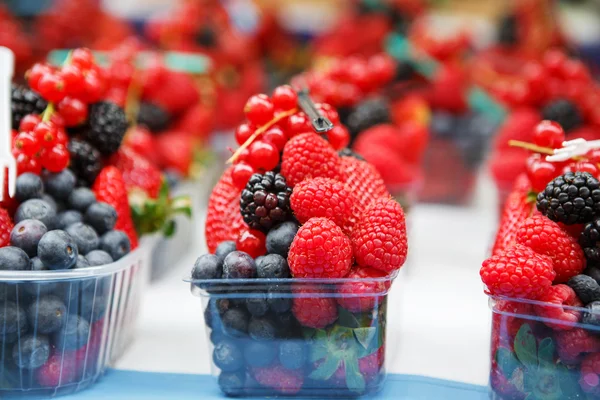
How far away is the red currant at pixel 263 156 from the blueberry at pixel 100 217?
0.91 feet

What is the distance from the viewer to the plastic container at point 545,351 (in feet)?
3.23

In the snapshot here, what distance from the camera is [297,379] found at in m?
1.07

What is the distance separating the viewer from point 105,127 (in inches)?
54.7

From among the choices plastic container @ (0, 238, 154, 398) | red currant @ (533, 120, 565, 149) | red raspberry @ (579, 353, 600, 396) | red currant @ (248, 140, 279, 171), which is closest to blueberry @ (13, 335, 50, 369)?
plastic container @ (0, 238, 154, 398)

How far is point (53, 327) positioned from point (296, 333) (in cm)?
38

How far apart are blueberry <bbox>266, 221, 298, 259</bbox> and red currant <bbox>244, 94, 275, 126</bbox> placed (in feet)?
0.76

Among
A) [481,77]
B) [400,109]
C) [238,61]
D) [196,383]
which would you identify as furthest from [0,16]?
[196,383]

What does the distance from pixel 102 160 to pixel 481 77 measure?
1681mm

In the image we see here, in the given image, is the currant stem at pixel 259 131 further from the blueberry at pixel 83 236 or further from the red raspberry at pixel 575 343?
the red raspberry at pixel 575 343

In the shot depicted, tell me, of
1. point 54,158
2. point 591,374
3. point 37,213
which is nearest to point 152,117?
point 54,158

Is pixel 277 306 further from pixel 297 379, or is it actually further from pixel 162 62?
pixel 162 62

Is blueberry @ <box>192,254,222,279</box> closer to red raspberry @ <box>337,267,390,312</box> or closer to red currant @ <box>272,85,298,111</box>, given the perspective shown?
red raspberry @ <box>337,267,390,312</box>

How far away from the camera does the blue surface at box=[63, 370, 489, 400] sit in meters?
1.13

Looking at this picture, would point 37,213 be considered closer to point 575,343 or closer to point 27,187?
point 27,187
